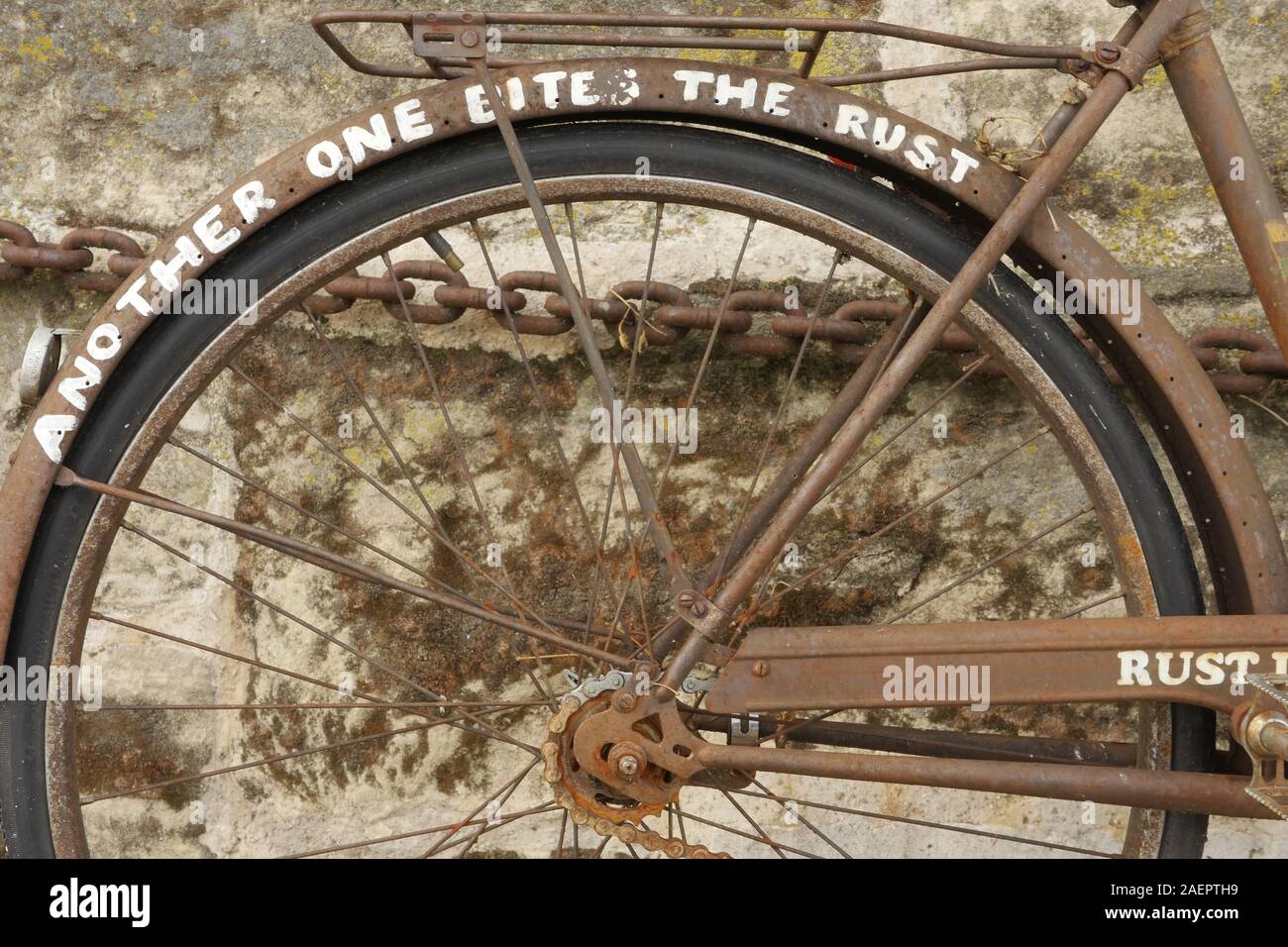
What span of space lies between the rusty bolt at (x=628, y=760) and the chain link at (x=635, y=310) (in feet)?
2.47

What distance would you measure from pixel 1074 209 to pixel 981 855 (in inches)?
47.7

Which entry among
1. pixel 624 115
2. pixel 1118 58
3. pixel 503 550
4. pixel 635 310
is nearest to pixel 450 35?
pixel 624 115

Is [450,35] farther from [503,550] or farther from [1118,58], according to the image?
[503,550]

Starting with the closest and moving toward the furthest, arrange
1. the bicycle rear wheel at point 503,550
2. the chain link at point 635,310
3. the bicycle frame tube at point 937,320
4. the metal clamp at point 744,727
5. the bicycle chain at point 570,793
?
the bicycle frame tube at point 937,320 < the bicycle chain at point 570,793 < the metal clamp at point 744,727 < the chain link at point 635,310 < the bicycle rear wheel at point 503,550

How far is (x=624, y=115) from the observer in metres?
1.47

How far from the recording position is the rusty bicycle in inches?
56.5

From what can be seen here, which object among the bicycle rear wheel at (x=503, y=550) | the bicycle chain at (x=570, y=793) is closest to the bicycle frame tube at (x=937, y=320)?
the bicycle chain at (x=570, y=793)

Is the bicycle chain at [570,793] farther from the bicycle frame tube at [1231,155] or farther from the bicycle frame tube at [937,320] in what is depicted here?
the bicycle frame tube at [1231,155]

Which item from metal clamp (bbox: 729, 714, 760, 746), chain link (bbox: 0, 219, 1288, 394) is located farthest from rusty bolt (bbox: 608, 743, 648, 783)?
chain link (bbox: 0, 219, 1288, 394)

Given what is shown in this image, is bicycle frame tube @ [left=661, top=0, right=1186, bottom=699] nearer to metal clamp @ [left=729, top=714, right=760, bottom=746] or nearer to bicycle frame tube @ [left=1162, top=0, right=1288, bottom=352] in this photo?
bicycle frame tube @ [left=1162, top=0, right=1288, bottom=352]

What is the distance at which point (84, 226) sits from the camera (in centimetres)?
212

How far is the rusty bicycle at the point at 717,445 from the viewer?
144 centimetres
